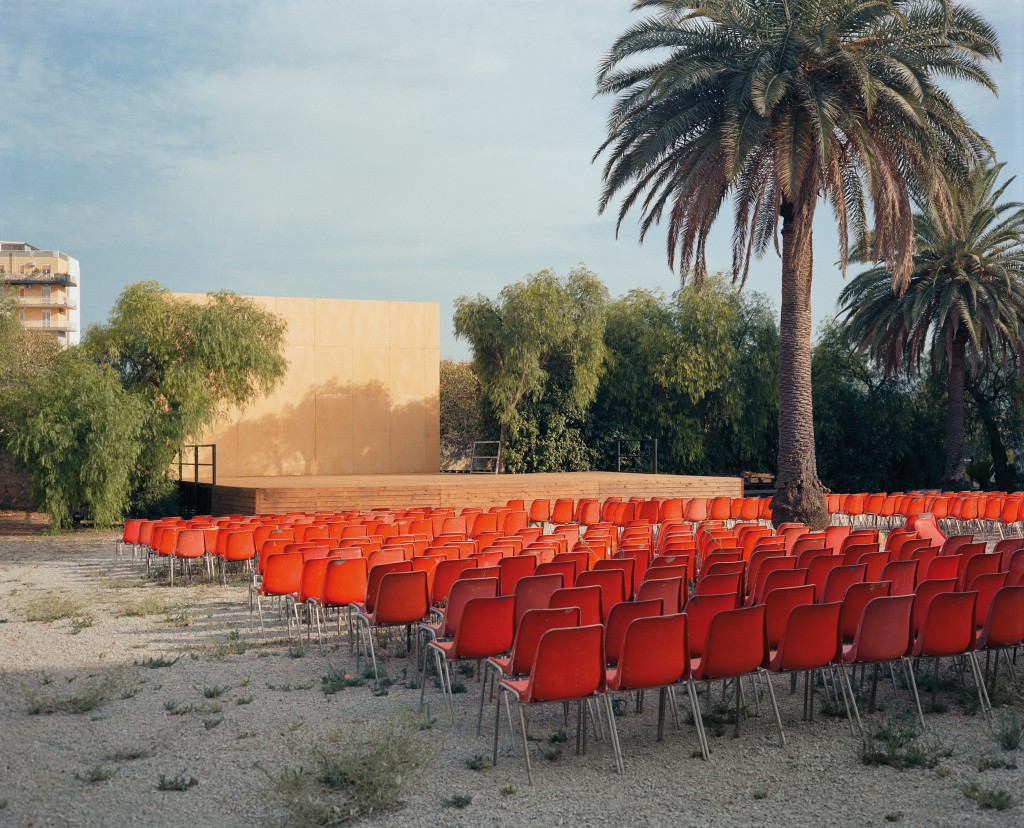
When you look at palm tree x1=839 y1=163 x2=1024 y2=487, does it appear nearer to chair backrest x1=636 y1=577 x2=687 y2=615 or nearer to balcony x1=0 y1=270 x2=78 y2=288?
chair backrest x1=636 y1=577 x2=687 y2=615

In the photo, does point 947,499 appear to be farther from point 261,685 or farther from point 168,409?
point 168,409

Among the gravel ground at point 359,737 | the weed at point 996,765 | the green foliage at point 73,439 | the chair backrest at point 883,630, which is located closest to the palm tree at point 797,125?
the chair backrest at point 883,630

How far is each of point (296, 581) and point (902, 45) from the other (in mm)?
11803

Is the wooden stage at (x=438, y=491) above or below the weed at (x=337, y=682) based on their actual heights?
above

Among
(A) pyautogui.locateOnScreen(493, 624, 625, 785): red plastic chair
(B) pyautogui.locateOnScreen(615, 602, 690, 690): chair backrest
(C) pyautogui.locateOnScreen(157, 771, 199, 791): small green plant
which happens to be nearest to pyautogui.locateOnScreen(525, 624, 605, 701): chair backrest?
(A) pyautogui.locateOnScreen(493, 624, 625, 785): red plastic chair

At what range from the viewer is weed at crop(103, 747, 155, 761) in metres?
5.03

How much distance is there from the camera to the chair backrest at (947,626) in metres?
5.72

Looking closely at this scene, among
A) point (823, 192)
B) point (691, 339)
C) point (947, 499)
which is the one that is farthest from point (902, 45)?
point (691, 339)

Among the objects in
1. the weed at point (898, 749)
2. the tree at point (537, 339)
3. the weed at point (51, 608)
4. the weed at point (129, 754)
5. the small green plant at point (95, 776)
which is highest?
the tree at point (537, 339)

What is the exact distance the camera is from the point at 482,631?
19.5ft

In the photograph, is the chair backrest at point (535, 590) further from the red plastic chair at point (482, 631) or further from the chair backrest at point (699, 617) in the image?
the chair backrest at point (699, 617)

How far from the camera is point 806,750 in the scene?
514cm

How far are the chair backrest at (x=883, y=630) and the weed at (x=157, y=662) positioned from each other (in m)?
5.08

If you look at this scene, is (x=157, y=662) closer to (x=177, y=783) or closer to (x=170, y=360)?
(x=177, y=783)
